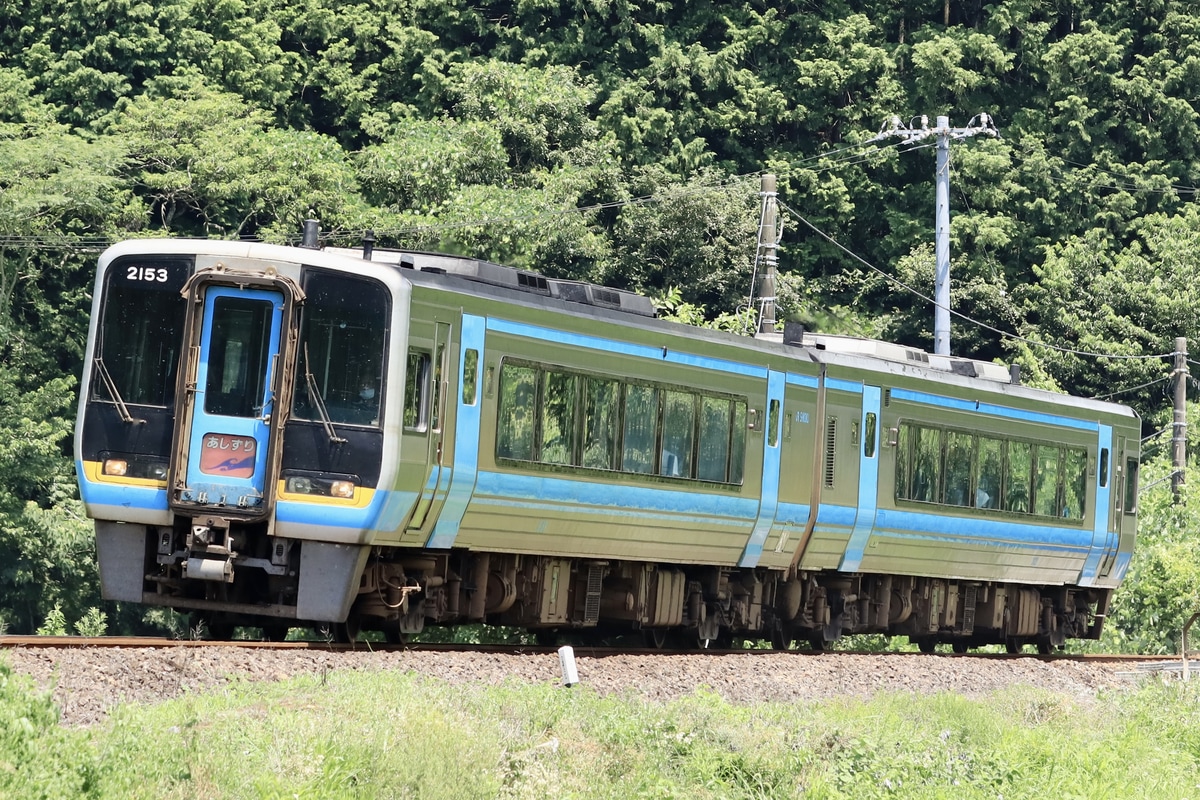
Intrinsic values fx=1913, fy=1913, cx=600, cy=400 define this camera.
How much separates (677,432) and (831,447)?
8.79ft

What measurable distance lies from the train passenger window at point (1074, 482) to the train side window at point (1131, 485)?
126 cm

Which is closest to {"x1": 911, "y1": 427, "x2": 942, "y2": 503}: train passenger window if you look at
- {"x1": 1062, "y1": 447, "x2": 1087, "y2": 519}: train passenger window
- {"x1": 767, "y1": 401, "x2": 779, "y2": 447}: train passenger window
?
{"x1": 767, "y1": 401, "x2": 779, "y2": 447}: train passenger window

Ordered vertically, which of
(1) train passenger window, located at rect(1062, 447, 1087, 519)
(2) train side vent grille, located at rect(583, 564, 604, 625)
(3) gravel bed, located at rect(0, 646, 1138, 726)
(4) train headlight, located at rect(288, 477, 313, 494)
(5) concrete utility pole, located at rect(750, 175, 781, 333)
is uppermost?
(5) concrete utility pole, located at rect(750, 175, 781, 333)

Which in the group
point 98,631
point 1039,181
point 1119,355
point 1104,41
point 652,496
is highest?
point 1104,41

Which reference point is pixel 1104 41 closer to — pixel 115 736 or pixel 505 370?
pixel 505 370

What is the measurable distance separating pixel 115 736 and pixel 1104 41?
40.2 m

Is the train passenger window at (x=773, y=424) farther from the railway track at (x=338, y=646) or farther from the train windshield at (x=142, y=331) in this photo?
the train windshield at (x=142, y=331)

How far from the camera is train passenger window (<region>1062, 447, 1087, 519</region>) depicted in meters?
21.3

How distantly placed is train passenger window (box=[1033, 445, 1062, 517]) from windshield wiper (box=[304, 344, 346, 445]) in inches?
410

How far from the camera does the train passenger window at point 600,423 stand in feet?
48.4

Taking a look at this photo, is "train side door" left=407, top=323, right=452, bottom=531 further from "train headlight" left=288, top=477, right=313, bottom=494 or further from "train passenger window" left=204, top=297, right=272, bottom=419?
"train passenger window" left=204, top=297, right=272, bottom=419

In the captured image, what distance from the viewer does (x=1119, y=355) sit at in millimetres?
40719

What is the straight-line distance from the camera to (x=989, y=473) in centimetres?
2009

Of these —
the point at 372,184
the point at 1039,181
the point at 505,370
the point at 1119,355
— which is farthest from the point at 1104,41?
the point at 505,370
